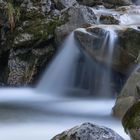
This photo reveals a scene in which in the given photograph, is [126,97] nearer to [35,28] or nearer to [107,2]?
[35,28]

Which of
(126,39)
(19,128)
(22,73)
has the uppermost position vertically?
(126,39)

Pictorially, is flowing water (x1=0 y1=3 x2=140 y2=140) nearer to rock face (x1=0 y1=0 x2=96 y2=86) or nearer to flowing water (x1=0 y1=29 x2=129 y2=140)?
flowing water (x1=0 y1=29 x2=129 y2=140)

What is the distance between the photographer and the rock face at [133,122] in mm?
4965

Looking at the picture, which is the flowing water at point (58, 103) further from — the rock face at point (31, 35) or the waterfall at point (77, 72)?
the rock face at point (31, 35)

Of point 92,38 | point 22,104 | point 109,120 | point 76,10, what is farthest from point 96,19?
point 109,120

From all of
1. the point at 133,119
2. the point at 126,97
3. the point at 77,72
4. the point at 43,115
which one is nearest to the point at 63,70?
the point at 77,72

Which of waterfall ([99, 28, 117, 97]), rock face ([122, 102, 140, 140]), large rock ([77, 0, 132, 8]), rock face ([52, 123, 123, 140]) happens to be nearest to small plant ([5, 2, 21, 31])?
waterfall ([99, 28, 117, 97])

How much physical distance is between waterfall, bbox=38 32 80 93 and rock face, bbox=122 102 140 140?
641 centimetres

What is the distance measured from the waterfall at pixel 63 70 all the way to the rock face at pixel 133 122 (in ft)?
21.0

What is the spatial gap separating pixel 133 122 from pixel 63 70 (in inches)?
275

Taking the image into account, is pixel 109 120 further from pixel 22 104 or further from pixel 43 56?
pixel 43 56

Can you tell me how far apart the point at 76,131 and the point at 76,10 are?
7.75 m

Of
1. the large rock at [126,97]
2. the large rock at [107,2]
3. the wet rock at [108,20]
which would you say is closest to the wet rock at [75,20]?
the wet rock at [108,20]

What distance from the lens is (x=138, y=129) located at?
4945mm
